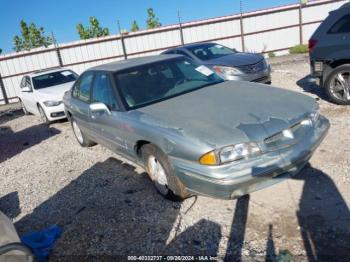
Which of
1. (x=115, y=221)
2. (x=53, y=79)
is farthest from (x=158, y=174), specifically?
(x=53, y=79)

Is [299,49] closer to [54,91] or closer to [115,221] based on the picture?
[54,91]

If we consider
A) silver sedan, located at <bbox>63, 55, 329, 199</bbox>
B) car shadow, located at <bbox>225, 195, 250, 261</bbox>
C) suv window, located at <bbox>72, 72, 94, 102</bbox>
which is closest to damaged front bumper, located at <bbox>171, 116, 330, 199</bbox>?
silver sedan, located at <bbox>63, 55, 329, 199</bbox>

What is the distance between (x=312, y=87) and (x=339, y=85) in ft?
6.60

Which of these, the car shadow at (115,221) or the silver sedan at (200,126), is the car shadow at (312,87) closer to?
the silver sedan at (200,126)

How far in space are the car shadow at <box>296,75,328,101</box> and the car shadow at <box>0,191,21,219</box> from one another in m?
5.79

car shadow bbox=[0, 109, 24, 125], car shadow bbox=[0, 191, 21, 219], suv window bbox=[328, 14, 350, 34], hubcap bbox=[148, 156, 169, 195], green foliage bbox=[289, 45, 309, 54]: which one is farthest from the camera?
green foliage bbox=[289, 45, 309, 54]

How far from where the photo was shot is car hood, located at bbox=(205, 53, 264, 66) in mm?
8188

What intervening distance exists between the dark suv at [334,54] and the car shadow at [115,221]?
13.6 feet

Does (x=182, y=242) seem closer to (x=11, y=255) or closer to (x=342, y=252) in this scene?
(x=342, y=252)

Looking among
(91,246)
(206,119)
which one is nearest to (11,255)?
(91,246)

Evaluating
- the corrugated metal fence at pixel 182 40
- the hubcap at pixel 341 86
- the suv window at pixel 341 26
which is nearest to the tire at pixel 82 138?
the hubcap at pixel 341 86

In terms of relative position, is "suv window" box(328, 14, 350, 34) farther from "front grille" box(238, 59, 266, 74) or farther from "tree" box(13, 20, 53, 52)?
"tree" box(13, 20, 53, 52)

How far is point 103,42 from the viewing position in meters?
17.5

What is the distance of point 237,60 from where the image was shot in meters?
8.39
